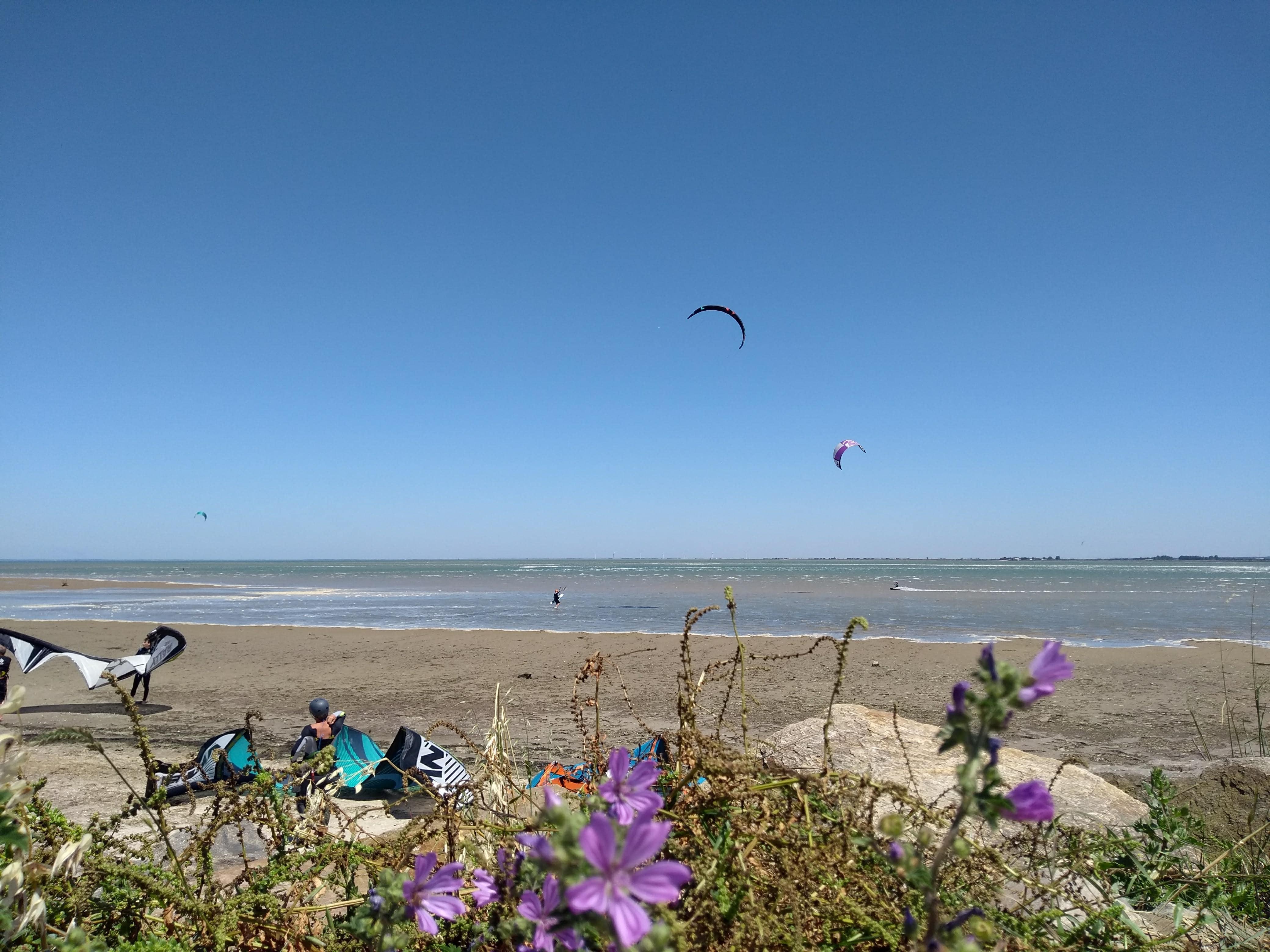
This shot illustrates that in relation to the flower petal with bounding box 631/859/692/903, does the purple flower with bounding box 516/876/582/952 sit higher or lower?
lower

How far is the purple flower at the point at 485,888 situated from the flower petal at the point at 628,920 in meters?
0.43

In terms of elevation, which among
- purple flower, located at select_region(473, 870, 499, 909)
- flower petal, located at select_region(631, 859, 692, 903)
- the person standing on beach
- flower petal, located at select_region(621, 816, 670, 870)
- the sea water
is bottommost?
the sea water

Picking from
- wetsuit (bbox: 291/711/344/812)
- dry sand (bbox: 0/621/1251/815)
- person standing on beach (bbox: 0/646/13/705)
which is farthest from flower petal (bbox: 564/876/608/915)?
person standing on beach (bbox: 0/646/13/705)

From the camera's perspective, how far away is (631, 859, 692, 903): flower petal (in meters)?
0.59

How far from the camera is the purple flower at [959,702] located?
26.9 inches

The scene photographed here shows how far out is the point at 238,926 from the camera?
4.06ft

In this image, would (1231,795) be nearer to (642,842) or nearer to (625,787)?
(625,787)

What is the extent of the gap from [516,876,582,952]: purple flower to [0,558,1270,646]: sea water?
465 centimetres

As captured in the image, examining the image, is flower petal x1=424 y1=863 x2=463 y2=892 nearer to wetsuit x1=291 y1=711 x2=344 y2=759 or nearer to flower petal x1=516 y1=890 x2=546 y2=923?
flower petal x1=516 y1=890 x2=546 y2=923

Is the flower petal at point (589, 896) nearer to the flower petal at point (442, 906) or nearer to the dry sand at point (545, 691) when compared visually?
the flower petal at point (442, 906)

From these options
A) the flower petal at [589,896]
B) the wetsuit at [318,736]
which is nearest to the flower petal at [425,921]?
the flower petal at [589,896]

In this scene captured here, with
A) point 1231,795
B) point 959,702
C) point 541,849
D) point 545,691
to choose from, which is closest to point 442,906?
point 541,849

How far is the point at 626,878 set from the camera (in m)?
0.62

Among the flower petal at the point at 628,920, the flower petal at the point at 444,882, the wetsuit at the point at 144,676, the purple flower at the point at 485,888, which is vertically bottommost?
the wetsuit at the point at 144,676
